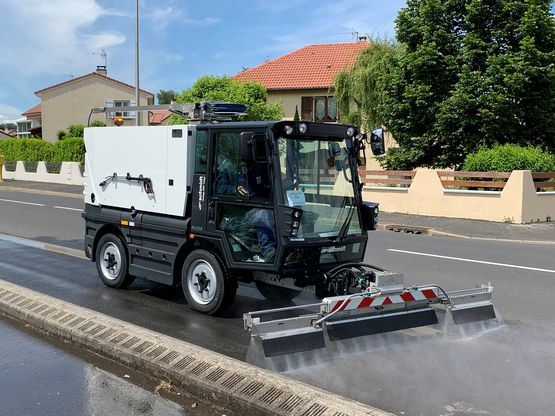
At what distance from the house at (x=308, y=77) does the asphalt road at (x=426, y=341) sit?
27.0 meters

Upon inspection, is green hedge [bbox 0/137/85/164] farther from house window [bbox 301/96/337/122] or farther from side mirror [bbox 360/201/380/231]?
side mirror [bbox 360/201/380/231]

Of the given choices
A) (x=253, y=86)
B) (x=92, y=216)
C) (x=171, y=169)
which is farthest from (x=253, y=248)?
(x=253, y=86)

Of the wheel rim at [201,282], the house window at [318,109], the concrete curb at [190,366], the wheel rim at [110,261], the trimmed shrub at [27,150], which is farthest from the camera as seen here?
the house window at [318,109]

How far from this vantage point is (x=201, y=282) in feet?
21.6

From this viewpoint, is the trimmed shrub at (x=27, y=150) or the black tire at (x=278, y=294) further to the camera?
the trimmed shrub at (x=27, y=150)

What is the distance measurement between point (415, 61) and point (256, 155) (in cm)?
1647

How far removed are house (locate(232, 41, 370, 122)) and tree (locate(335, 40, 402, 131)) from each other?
22.1 ft

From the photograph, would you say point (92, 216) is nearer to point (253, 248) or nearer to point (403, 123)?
point (253, 248)

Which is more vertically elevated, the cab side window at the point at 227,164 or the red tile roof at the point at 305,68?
the red tile roof at the point at 305,68

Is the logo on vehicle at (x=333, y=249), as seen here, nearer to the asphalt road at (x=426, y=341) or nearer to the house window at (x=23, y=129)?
the asphalt road at (x=426, y=341)

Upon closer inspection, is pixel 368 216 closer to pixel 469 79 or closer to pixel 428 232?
pixel 428 232

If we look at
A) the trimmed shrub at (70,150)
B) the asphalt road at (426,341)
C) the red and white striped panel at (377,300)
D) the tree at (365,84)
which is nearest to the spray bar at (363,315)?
the red and white striped panel at (377,300)

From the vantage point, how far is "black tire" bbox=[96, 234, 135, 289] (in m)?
7.67

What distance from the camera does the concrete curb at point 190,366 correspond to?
4.01 m
